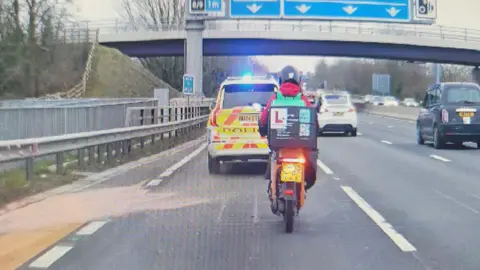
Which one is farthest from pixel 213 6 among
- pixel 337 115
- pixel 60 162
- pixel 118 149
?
pixel 60 162

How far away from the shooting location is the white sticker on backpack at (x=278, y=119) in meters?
7.92

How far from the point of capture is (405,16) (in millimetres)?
35281

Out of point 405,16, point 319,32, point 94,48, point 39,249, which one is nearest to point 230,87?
point 39,249

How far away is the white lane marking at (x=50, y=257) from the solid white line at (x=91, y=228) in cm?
84

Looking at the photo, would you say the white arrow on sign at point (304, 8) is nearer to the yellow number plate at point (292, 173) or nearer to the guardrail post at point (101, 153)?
the guardrail post at point (101, 153)

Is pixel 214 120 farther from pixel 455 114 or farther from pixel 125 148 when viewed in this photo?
pixel 455 114

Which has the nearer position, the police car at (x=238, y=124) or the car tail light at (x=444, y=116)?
the police car at (x=238, y=124)

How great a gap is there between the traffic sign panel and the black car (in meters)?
14.2

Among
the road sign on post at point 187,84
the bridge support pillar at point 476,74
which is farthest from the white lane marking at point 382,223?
the bridge support pillar at point 476,74

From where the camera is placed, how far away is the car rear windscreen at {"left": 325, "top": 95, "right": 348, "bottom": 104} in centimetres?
2802

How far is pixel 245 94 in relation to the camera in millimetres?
14367

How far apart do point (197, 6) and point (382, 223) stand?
2700cm

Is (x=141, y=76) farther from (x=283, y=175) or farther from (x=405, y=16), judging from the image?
(x=283, y=175)

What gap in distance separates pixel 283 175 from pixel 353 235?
41.7 inches
